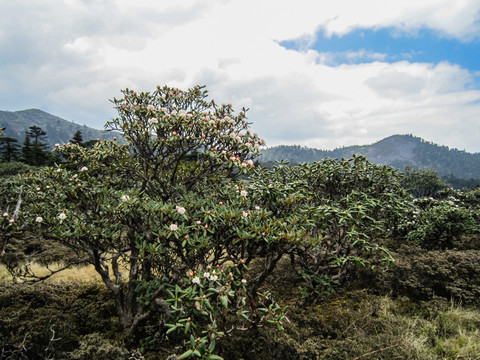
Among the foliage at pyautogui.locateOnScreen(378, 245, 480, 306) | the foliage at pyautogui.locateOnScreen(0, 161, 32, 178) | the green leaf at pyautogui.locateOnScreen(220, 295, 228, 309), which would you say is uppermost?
the foliage at pyautogui.locateOnScreen(0, 161, 32, 178)

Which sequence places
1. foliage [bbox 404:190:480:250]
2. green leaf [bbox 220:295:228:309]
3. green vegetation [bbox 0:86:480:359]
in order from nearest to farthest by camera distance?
green leaf [bbox 220:295:228:309] < green vegetation [bbox 0:86:480:359] < foliage [bbox 404:190:480:250]

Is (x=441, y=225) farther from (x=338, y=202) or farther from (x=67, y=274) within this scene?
(x=67, y=274)

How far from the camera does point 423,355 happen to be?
4.59 metres

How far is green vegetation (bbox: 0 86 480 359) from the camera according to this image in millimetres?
4543

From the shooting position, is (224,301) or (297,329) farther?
(297,329)

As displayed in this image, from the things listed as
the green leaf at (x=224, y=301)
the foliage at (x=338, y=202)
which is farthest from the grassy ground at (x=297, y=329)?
the green leaf at (x=224, y=301)

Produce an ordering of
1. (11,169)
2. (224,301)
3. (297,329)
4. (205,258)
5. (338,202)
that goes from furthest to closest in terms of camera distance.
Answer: (11,169), (338,202), (205,258), (297,329), (224,301)

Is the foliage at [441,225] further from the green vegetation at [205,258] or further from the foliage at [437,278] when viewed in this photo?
the green vegetation at [205,258]

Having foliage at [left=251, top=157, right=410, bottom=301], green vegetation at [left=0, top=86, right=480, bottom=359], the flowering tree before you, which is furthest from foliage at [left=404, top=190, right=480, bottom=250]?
the flowering tree

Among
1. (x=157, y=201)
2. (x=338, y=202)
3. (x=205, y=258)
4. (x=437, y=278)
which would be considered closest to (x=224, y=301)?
(x=205, y=258)

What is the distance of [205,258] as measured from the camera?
18.9ft

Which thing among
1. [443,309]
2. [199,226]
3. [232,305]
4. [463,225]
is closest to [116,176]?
[199,226]

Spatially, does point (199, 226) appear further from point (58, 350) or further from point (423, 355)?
point (423, 355)

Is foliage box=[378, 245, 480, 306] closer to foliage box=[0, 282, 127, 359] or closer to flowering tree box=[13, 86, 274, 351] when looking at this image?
flowering tree box=[13, 86, 274, 351]
